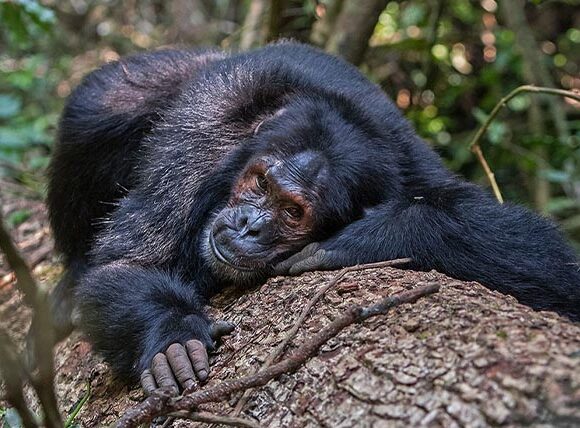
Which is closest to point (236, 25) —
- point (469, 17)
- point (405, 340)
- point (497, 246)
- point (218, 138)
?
point (469, 17)

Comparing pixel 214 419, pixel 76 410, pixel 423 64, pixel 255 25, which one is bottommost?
pixel 76 410

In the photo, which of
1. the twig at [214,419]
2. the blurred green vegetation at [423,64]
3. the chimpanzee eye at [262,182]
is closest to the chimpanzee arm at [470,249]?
the chimpanzee eye at [262,182]

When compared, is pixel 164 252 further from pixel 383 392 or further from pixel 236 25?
pixel 236 25

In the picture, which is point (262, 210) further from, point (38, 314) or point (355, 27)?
point (355, 27)

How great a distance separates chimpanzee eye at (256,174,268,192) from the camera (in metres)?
4.25

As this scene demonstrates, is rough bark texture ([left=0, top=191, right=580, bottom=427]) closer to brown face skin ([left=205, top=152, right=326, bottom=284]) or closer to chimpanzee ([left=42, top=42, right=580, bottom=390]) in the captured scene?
chimpanzee ([left=42, top=42, right=580, bottom=390])

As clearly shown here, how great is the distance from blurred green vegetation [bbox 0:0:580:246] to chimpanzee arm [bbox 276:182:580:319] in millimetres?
2824

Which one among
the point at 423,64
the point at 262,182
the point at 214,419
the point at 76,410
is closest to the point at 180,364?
the point at 76,410

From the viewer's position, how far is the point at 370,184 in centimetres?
431

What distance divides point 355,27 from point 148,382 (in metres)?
4.61

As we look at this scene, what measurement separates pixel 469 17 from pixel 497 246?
632 cm

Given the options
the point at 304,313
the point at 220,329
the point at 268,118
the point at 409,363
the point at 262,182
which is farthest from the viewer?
the point at 268,118

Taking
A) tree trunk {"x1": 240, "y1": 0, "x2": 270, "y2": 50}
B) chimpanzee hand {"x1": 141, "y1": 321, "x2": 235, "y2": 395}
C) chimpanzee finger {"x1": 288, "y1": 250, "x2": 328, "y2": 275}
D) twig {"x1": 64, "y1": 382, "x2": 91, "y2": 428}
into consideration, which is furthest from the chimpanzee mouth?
tree trunk {"x1": 240, "y1": 0, "x2": 270, "y2": 50}

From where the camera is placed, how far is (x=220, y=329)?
11.8 ft
